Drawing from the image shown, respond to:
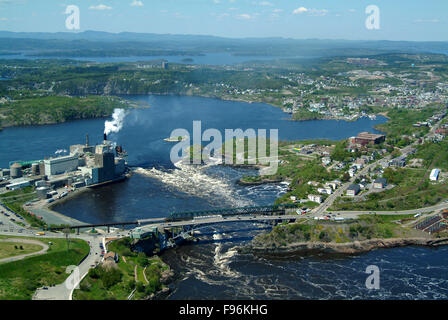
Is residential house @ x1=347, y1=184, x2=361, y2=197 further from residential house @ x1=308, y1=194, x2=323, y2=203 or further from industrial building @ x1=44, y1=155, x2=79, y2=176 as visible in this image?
industrial building @ x1=44, y1=155, x2=79, y2=176

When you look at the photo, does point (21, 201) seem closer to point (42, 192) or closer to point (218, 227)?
point (42, 192)

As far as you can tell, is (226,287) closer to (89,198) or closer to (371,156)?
(89,198)

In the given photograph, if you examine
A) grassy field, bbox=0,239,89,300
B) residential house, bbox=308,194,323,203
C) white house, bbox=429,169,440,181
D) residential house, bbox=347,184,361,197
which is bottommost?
grassy field, bbox=0,239,89,300

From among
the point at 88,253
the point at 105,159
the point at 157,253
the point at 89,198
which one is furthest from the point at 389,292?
the point at 105,159

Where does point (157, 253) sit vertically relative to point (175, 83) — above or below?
below

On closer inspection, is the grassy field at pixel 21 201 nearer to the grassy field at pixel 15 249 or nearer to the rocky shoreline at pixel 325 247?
the grassy field at pixel 15 249

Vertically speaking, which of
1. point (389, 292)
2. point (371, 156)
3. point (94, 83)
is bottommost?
point (389, 292)

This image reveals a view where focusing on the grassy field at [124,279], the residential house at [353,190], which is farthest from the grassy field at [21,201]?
the residential house at [353,190]

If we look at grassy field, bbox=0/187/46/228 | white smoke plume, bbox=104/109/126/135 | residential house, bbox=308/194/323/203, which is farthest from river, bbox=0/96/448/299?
residential house, bbox=308/194/323/203
